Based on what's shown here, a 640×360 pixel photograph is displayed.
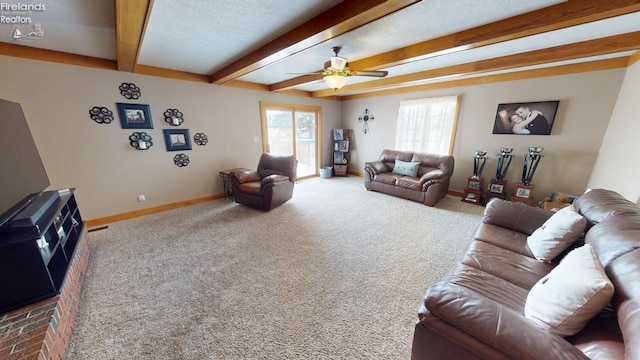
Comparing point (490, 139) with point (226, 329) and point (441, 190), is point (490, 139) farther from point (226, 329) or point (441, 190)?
point (226, 329)

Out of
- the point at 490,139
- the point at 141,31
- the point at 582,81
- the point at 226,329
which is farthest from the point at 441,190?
the point at 141,31

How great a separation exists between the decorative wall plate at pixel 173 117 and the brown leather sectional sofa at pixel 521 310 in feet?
13.8

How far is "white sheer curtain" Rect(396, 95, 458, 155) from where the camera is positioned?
4.47 metres

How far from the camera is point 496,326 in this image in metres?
0.88

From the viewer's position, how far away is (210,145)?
407 centimetres

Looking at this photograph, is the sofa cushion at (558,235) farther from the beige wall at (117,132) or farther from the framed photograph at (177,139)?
the framed photograph at (177,139)

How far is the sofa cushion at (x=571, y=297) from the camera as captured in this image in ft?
2.88

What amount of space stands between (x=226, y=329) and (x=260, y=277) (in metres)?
0.55

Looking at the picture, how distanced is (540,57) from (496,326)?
3.44 m

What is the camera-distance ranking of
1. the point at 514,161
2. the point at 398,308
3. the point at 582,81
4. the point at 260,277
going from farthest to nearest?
the point at 514,161 → the point at 582,81 → the point at 260,277 → the point at 398,308

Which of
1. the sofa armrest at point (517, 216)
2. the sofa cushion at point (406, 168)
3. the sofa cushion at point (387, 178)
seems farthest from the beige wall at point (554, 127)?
the sofa armrest at point (517, 216)

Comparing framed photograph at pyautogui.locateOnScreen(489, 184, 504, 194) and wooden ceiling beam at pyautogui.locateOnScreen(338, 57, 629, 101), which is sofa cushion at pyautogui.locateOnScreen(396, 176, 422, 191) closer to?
framed photograph at pyautogui.locateOnScreen(489, 184, 504, 194)

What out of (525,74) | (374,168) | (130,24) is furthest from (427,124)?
(130,24)

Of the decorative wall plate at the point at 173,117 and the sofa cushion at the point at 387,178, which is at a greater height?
the decorative wall plate at the point at 173,117
